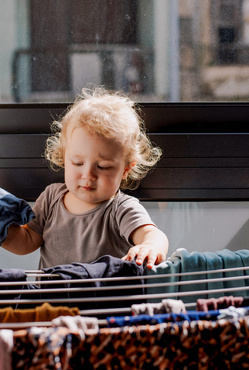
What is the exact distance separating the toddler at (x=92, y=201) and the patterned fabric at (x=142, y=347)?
326mm

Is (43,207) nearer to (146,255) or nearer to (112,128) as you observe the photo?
(112,128)

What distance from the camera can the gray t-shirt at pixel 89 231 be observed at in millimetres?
1009

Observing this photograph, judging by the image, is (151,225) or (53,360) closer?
(53,360)

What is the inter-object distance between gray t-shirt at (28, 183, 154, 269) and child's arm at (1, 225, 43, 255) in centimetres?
2

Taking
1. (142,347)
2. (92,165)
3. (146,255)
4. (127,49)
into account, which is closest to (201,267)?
(146,255)

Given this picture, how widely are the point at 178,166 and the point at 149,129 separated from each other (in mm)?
130

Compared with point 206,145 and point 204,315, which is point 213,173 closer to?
point 206,145

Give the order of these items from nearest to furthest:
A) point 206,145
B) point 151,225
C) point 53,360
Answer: point 53,360 < point 151,225 < point 206,145

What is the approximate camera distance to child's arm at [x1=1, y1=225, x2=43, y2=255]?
1041mm

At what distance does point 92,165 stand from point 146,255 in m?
0.26

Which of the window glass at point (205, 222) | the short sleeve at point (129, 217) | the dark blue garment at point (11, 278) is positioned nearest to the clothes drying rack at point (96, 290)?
the dark blue garment at point (11, 278)

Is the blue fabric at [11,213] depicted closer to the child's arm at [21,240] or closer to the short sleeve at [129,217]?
the child's arm at [21,240]

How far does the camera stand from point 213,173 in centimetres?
126

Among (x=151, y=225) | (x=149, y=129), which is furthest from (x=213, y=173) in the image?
(x=151, y=225)
